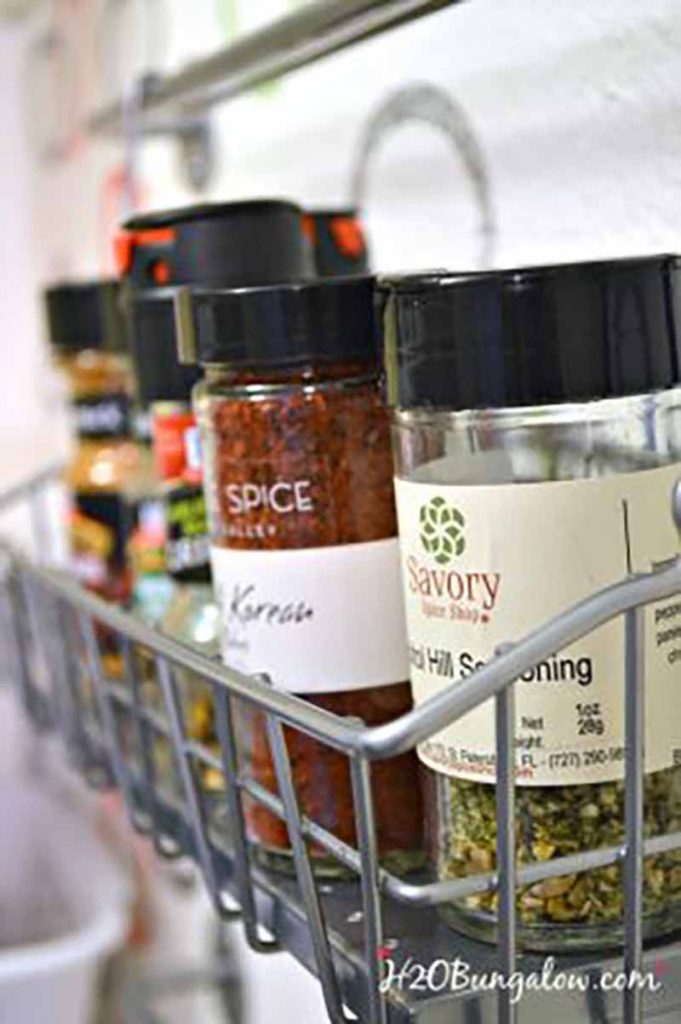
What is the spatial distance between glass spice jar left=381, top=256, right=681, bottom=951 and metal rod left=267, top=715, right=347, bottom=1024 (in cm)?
4

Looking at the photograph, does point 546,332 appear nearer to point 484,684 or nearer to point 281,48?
point 484,684

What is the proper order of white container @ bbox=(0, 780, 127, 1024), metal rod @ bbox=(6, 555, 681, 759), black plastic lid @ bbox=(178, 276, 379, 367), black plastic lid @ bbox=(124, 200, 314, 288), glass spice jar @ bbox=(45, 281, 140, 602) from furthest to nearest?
1. white container @ bbox=(0, 780, 127, 1024)
2. glass spice jar @ bbox=(45, 281, 140, 602)
3. black plastic lid @ bbox=(124, 200, 314, 288)
4. black plastic lid @ bbox=(178, 276, 379, 367)
5. metal rod @ bbox=(6, 555, 681, 759)

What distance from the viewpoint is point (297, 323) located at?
460mm

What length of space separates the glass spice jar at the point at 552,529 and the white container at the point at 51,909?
22.5 inches

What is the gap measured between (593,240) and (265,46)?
0.15m

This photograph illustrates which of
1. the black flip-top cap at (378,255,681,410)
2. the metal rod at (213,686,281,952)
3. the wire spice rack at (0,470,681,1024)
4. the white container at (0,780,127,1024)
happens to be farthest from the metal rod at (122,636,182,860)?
the white container at (0,780,127,1024)

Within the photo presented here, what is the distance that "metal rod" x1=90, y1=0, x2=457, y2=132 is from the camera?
0.53 metres

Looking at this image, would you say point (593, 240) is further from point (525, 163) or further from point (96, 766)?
point (96, 766)

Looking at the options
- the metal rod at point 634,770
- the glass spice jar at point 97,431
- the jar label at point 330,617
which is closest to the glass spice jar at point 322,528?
the jar label at point 330,617

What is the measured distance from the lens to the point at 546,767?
1.28 ft

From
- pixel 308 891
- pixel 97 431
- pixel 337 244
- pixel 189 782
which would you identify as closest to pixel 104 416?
pixel 97 431

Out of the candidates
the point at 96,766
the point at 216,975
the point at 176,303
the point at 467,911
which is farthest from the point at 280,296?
the point at 216,975

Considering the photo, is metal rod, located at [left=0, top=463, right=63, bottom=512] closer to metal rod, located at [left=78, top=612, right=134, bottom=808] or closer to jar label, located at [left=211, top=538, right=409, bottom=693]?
metal rod, located at [left=78, top=612, right=134, bottom=808]

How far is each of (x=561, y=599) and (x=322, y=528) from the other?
0.09m
